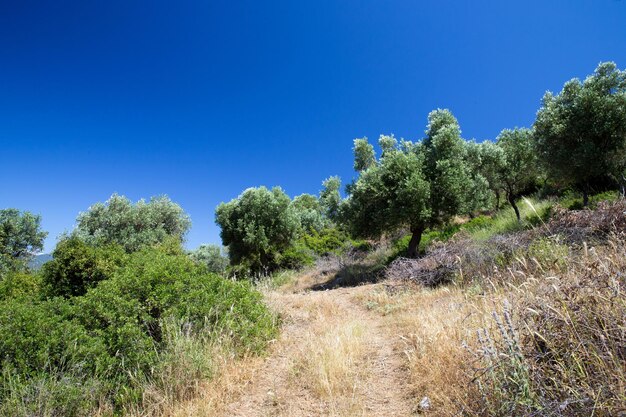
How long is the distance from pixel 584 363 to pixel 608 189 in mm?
18955

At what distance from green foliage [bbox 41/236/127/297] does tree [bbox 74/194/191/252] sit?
19.9m

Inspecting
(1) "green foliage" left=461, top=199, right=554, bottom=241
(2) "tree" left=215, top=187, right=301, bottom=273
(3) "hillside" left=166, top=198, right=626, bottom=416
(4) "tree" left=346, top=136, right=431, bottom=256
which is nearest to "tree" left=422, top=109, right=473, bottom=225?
(4) "tree" left=346, top=136, right=431, bottom=256

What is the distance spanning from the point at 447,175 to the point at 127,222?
28.5 meters

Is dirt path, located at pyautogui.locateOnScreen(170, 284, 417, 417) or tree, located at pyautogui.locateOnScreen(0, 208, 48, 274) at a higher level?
tree, located at pyautogui.locateOnScreen(0, 208, 48, 274)

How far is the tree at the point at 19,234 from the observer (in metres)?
24.0

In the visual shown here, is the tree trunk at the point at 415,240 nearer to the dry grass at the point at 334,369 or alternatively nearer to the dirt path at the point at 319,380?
the dirt path at the point at 319,380

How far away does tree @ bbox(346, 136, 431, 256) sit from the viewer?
1385cm

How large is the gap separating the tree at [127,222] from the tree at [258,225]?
25.1ft

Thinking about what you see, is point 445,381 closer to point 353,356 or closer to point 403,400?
point 403,400

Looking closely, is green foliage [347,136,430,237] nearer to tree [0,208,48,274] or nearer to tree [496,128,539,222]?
tree [496,128,539,222]

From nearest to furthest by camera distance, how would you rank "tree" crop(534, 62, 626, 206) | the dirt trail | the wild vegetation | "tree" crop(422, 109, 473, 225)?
1. the wild vegetation
2. the dirt trail
3. "tree" crop(534, 62, 626, 206)
4. "tree" crop(422, 109, 473, 225)

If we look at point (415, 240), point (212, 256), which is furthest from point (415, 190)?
point (212, 256)

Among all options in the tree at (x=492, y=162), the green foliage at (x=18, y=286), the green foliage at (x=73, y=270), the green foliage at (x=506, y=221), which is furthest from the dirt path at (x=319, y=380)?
the tree at (x=492, y=162)

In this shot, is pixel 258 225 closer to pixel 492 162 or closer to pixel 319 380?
pixel 492 162
